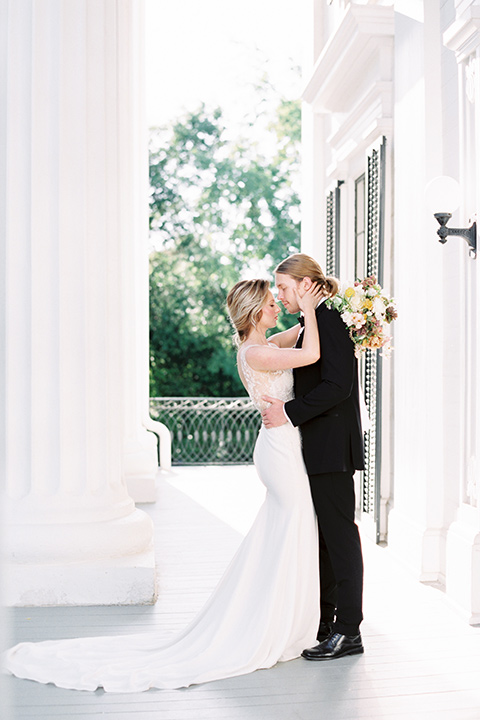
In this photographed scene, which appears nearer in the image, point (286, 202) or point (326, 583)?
point (326, 583)

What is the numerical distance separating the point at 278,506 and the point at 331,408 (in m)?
0.63

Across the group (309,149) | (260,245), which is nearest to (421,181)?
(309,149)

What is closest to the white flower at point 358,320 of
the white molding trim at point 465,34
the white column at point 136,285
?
the white molding trim at point 465,34

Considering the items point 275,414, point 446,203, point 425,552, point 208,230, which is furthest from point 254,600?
point 208,230

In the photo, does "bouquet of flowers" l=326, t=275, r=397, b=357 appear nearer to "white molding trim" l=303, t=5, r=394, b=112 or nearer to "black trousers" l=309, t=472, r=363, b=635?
"black trousers" l=309, t=472, r=363, b=635

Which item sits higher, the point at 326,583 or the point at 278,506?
the point at 278,506

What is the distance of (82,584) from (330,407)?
222 centimetres

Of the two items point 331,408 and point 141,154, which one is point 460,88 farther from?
point 141,154

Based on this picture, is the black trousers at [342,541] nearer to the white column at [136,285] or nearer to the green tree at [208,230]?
the white column at [136,285]

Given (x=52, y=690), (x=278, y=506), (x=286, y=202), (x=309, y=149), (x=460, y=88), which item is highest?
(x=286, y=202)

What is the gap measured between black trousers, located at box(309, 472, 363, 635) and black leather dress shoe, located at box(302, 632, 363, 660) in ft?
0.12

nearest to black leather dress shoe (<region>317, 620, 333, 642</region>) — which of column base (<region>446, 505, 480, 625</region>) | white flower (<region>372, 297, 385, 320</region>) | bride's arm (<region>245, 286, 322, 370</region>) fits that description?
column base (<region>446, 505, 480, 625</region>)

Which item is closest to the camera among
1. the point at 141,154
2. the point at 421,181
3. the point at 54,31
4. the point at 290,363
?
the point at 290,363

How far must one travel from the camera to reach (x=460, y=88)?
5.52m
